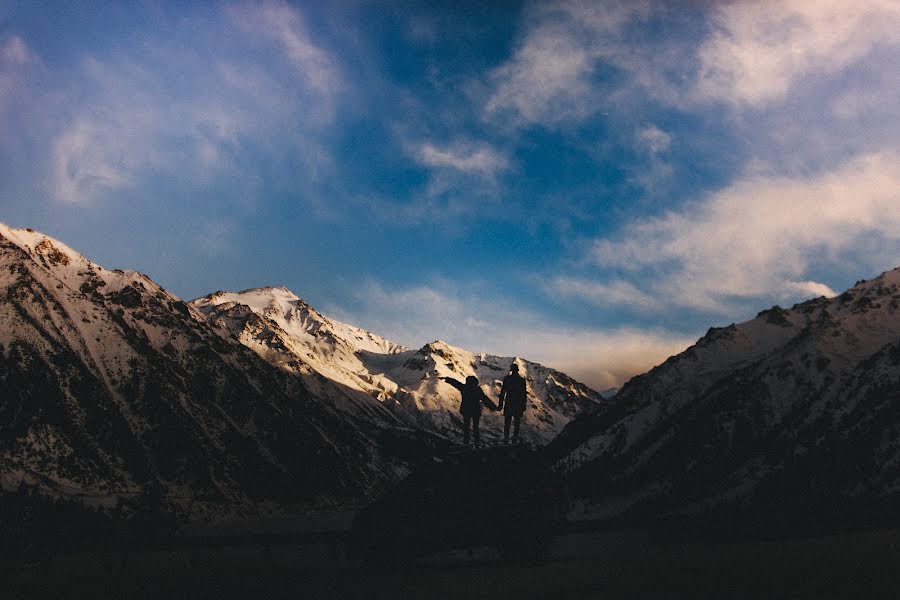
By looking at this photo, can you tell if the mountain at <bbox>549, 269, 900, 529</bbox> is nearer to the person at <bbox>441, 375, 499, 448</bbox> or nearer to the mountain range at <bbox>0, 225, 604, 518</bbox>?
the person at <bbox>441, 375, 499, 448</bbox>

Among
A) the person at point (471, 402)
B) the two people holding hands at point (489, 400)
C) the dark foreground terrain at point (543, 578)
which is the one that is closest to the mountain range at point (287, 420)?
the two people holding hands at point (489, 400)

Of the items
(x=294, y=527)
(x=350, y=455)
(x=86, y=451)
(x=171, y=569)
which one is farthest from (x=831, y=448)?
(x=350, y=455)

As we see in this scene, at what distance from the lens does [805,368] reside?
140 meters

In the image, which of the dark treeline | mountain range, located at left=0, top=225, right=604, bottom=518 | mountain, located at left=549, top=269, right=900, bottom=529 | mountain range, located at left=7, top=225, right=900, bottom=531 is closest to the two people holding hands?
mountain, located at left=549, top=269, right=900, bottom=529

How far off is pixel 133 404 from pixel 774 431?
421 ft

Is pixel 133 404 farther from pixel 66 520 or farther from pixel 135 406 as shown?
pixel 66 520

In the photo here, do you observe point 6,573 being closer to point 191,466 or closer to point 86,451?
point 86,451

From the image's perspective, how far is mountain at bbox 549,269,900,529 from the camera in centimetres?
8812

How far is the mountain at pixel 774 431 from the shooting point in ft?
289

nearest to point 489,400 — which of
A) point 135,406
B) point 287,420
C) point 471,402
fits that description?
point 471,402

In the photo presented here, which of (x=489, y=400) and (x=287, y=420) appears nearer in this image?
(x=489, y=400)

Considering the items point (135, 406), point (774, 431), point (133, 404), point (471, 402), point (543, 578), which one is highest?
point (133, 404)

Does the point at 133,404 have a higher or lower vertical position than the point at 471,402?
higher

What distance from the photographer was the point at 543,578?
52.0 ft
